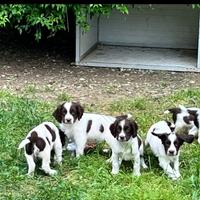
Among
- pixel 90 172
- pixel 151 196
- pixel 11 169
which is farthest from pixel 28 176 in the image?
pixel 151 196

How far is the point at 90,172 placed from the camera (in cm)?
445

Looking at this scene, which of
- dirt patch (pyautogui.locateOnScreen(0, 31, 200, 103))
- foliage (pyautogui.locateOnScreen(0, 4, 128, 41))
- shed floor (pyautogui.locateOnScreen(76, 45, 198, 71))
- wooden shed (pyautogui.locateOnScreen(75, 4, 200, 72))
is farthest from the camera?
wooden shed (pyautogui.locateOnScreen(75, 4, 200, 72))

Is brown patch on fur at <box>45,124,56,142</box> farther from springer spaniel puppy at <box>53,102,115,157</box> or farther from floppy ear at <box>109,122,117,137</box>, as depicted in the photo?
floppy ear at <box>109,122,117,137</box>

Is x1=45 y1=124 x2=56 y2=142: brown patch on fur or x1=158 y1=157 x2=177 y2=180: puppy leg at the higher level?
x1=45 y1=124 x2=56 y2=142: brown patch on fur

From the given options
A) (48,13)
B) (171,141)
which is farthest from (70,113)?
(48,13)

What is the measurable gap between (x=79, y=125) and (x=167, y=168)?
987 mm

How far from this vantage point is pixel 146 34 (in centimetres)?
1034

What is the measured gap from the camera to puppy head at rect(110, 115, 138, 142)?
4395 millimetres

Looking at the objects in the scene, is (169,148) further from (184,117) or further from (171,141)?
(184,117)

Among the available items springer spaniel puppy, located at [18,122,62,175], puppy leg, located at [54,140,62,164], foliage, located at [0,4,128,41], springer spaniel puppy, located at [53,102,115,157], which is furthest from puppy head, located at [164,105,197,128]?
foliage, located at [0,4,128,41]

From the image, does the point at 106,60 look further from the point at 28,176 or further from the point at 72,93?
the point at 28,176

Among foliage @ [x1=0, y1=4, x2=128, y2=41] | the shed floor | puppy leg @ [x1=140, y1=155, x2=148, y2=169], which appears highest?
foliage @ [x1=0, y1=4, x2=128, y2=41]

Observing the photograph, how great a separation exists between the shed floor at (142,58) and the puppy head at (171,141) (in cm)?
422

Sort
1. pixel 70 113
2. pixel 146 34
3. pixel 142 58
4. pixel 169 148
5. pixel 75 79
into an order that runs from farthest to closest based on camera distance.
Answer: pixel 146 34 → pixel 142 58 → pixel 75 79 → pixel 70 113 → pixel 169 148
